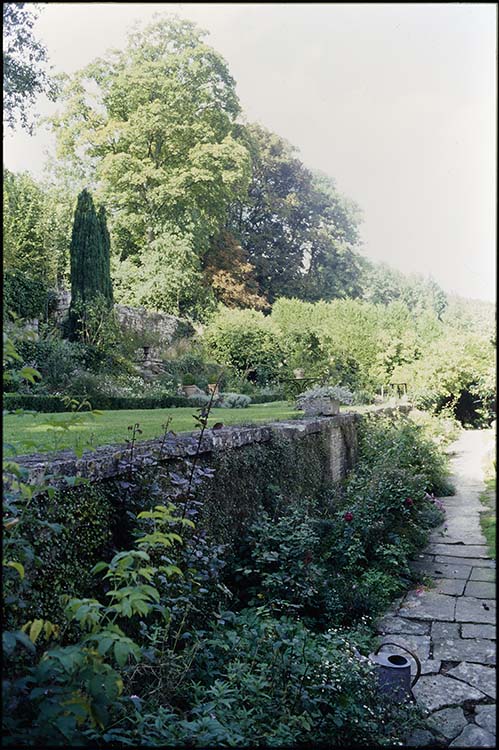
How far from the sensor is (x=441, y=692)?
2549 mm

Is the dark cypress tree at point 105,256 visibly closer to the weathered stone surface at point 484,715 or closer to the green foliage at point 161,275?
the green foliage at point 161,275

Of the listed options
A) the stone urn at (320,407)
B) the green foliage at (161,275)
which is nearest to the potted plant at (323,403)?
the stone urn at (320,407)

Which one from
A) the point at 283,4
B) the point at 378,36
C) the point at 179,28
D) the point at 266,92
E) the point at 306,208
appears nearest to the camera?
the point at 283,4

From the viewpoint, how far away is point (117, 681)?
1.27m

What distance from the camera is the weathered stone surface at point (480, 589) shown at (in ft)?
12.1

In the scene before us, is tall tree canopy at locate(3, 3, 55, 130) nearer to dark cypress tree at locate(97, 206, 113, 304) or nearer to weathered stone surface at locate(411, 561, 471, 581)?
weathered stone surface at locate(411, 561, 471, 581)

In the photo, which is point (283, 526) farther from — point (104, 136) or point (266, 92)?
point (104, 136)

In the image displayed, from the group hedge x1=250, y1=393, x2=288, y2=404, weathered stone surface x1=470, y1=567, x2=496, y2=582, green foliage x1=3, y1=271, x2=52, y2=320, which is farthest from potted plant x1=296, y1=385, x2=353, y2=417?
green foliage x1=3, y1=271, x2=52, y2=320

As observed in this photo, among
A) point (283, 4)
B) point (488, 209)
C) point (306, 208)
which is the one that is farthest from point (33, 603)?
point (306, 208)

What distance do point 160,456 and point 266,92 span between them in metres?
1.65

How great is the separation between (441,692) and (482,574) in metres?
1.69

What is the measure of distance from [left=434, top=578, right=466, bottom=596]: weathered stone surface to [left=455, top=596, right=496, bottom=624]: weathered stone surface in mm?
93

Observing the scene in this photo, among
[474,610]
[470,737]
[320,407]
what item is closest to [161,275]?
[320,407]

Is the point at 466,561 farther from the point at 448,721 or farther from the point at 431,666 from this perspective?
the point at 448,721
